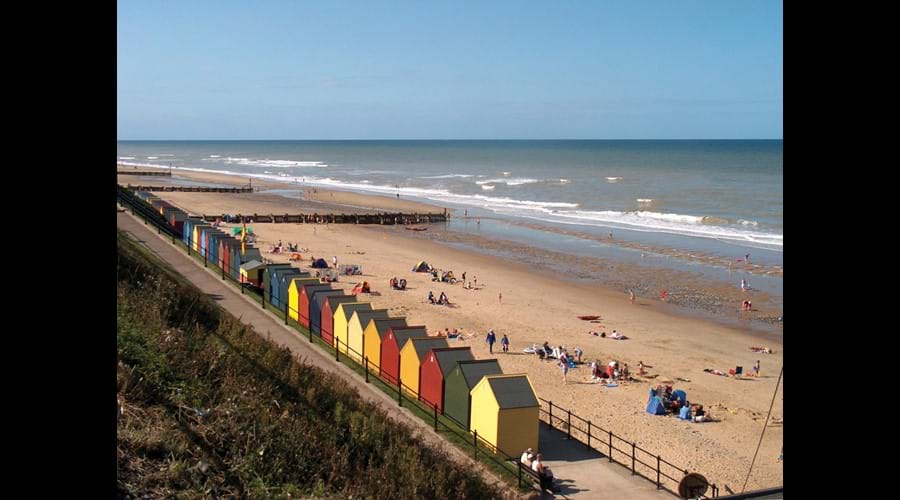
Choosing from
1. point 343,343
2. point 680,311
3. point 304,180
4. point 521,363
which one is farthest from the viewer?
point 304,180

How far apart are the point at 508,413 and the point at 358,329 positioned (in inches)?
208

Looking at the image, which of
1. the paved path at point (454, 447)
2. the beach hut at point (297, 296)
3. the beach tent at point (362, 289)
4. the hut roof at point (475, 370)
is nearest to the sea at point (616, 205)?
the paved path at point (454, 447)

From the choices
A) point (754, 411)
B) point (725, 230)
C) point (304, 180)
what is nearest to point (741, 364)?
point (754, 411)

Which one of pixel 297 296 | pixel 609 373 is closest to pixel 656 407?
pixel 609 373

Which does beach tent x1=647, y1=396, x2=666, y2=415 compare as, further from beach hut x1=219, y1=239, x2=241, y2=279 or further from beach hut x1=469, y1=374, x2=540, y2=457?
beach hut x1=219, y1=239, x2=241, y2=279

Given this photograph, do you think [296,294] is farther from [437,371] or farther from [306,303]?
[437,371]

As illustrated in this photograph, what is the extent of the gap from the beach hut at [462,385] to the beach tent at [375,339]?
2601mm

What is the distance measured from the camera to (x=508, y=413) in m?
13.1

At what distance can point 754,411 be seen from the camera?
19.1m

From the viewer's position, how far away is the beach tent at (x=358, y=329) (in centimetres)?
1731
